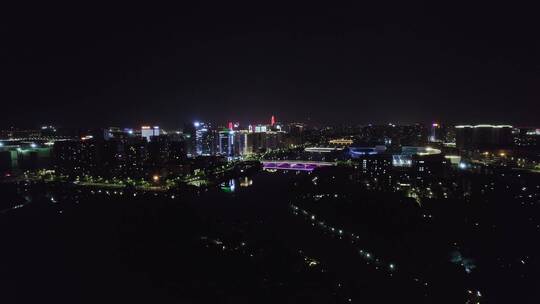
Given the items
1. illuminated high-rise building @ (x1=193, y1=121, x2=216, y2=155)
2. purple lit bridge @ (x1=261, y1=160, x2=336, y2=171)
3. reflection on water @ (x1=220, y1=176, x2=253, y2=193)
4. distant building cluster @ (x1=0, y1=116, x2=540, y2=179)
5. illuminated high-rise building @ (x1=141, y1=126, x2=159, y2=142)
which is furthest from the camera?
illuminated high-rise building @ (x1=141, y1=126, x2=159, y2=142)

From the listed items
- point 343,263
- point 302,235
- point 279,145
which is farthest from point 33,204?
point 279,145

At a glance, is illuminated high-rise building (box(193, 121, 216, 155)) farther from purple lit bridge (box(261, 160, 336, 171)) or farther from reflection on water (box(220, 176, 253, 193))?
reflection on water (box(220, 176, 253, 193))

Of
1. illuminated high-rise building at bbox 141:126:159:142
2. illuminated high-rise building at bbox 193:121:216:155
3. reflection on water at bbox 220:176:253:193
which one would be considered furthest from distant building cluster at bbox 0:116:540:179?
illuminated high-rise building at bbox 141:126:159:142

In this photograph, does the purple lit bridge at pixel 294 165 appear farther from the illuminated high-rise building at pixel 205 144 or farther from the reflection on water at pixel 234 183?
the illuminated high-rise building at pixel 205 144

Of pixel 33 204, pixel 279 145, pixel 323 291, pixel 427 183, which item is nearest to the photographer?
pixel 323 291

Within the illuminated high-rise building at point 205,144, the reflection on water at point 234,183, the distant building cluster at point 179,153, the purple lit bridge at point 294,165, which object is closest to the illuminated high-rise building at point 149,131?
the distant building cluster at point 179,153

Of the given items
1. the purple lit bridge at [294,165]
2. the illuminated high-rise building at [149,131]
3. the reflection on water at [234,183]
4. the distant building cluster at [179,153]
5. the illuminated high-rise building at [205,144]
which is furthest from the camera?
the illuminated high-rise building at [149,131]

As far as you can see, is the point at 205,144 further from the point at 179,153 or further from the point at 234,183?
the point at 234,183

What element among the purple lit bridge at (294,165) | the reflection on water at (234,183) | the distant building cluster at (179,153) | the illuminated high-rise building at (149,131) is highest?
the illuminated high-rise building at (149,131)

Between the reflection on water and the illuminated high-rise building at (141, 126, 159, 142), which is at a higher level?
the illuminated high-rise building at (141, 126, 159, 142)

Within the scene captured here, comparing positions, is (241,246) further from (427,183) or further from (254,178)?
(254,178)

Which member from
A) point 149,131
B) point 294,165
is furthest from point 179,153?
point 149,131
